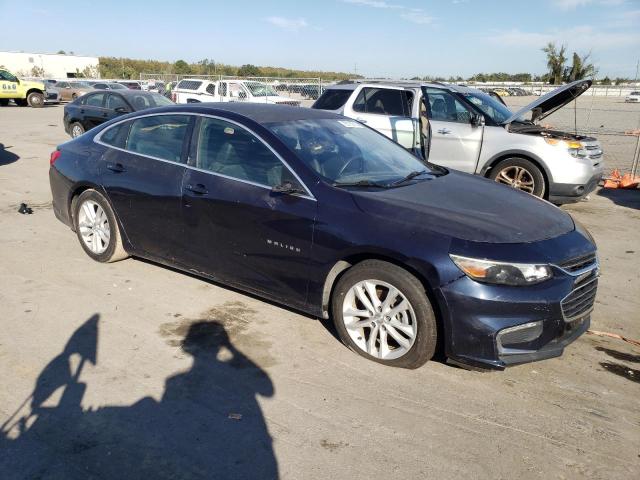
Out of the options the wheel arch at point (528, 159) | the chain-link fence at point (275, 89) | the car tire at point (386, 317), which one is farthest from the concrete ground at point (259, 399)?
the chain-link fence at point (275, 89)

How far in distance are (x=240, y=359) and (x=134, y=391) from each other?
71cm

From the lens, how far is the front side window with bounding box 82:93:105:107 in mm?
13594

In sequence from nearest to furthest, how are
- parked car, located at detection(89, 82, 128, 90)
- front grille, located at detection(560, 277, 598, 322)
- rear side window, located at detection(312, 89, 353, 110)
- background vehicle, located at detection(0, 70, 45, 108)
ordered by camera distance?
front grille, located at detection(560, 277, 598, 322)
rear side window, located at detection(312, 89, 353, 110)
background vehicle, located at detection(0, 70, 45, 108)
parked car, located at detection(89, 82, 128, 90)

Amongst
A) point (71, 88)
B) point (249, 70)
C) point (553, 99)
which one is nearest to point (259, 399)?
point (553, 99)

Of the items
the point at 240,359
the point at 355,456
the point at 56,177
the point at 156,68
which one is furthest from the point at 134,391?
the point at 156,68

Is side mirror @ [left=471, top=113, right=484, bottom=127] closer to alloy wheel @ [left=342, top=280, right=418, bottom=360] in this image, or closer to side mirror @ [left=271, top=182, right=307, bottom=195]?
side mirror @ [left=271, top=182, right=307, bottom=195]

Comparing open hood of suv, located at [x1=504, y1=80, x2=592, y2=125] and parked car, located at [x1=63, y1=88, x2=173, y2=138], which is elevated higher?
open hood of suv, located at [x1=504, y1=80, x2=592, y2=125]

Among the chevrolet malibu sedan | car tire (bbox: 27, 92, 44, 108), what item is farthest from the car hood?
car tire (bbox: 27, 92, 44, 108)

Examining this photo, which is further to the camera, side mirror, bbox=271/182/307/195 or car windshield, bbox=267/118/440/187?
car windshield, bbox=267/118/440/187

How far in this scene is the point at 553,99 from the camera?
27.1 ft

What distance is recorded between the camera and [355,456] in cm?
272

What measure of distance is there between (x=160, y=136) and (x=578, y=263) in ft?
11.3

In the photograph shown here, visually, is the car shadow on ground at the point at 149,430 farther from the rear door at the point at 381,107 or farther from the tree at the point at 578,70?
the tree at the point at 578,70

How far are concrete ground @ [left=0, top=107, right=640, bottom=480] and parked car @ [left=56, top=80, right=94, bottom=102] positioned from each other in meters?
31.0
